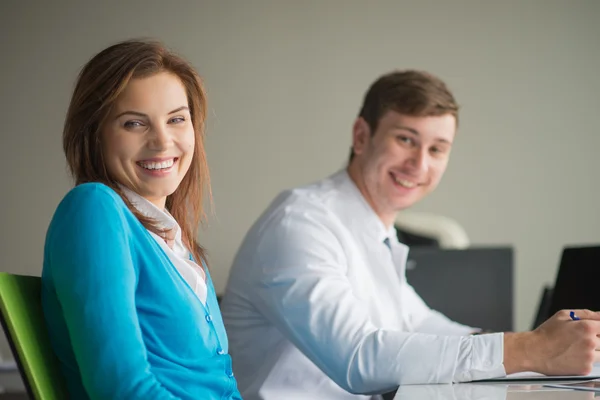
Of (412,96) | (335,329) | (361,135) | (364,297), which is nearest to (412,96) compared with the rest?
(412,96)

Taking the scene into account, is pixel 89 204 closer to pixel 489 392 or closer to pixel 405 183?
pixel 489 392

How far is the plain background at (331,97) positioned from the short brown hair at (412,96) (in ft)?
7.13

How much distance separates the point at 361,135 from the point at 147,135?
1148 millimetres

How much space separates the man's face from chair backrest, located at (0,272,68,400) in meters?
1.22

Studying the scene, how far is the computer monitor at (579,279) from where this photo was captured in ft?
5.80

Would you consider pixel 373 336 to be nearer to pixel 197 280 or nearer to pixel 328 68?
pixel 197 280

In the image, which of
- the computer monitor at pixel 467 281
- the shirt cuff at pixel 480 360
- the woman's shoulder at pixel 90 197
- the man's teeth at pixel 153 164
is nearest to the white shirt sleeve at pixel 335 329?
the shirt cuff at pixel 480 360

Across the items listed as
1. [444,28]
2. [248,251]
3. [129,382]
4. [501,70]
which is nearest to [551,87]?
[501,70]

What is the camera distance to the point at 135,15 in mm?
4301

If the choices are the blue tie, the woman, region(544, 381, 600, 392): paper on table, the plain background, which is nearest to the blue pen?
region(544, 381, 600, 392): paper on table

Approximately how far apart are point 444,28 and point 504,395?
11.2ft

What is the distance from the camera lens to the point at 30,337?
1.01 m

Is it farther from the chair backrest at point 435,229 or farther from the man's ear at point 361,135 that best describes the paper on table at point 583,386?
the chair backrest at point 435,229

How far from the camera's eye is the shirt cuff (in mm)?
1400
